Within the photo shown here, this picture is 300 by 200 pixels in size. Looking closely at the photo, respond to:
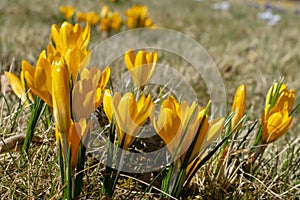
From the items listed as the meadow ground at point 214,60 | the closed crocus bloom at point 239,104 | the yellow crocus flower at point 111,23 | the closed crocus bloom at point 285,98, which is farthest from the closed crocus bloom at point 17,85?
the yellow crocus flower at point 111,23

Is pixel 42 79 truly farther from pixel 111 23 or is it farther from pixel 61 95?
pixel 111 23

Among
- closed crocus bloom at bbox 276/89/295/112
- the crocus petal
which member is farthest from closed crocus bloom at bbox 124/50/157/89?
closed crocus bloom at bbox 276/89/295/112

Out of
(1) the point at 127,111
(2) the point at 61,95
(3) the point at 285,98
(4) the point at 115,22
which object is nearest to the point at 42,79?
(2) the point at 61,95

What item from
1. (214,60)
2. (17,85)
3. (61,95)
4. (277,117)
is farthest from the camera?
(214,60)

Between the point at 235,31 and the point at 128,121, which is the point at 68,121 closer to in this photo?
the point at 128,121

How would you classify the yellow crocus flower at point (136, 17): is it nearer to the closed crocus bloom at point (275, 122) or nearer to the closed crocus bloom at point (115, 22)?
the closed crocus bloom at point (115, 22)

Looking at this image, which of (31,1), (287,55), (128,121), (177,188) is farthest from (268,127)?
(31,1)

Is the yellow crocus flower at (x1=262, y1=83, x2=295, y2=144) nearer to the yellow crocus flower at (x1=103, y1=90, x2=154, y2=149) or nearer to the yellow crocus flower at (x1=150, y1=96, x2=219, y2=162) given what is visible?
the yellow crocus flower at (x1=150, y1=96, x2=219, y2=162)
